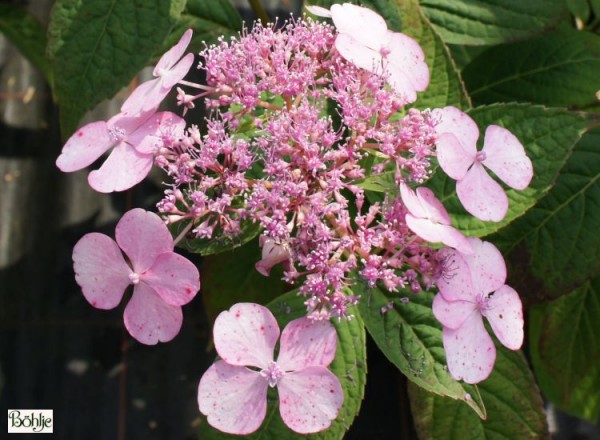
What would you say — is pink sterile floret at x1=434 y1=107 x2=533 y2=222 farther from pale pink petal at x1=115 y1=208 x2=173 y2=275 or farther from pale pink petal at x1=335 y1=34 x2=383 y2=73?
pale pink petal at x1=115 y1=208 x2=173 y2=275

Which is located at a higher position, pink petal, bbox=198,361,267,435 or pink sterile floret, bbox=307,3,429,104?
pink sterile floret, bbox=307,3,429,104

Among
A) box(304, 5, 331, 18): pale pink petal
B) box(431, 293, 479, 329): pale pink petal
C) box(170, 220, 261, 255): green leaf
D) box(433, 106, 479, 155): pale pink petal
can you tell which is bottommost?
box(170, 220, 261, 255): green leaf

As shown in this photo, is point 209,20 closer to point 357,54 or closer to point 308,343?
point 357,54

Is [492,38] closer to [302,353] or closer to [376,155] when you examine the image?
[376,155]

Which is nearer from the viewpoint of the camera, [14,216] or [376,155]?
[376,155]

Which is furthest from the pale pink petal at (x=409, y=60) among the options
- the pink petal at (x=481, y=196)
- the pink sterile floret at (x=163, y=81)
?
the pink sterile floret at (x=163, y=81)

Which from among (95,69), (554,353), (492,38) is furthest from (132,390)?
Result: (492,38)

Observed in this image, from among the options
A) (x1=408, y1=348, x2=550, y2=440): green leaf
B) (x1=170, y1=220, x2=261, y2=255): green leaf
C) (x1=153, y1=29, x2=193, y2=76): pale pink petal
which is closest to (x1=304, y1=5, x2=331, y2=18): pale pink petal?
(x1=153, y1=29, x2=193, y2=76): pale pink petal
